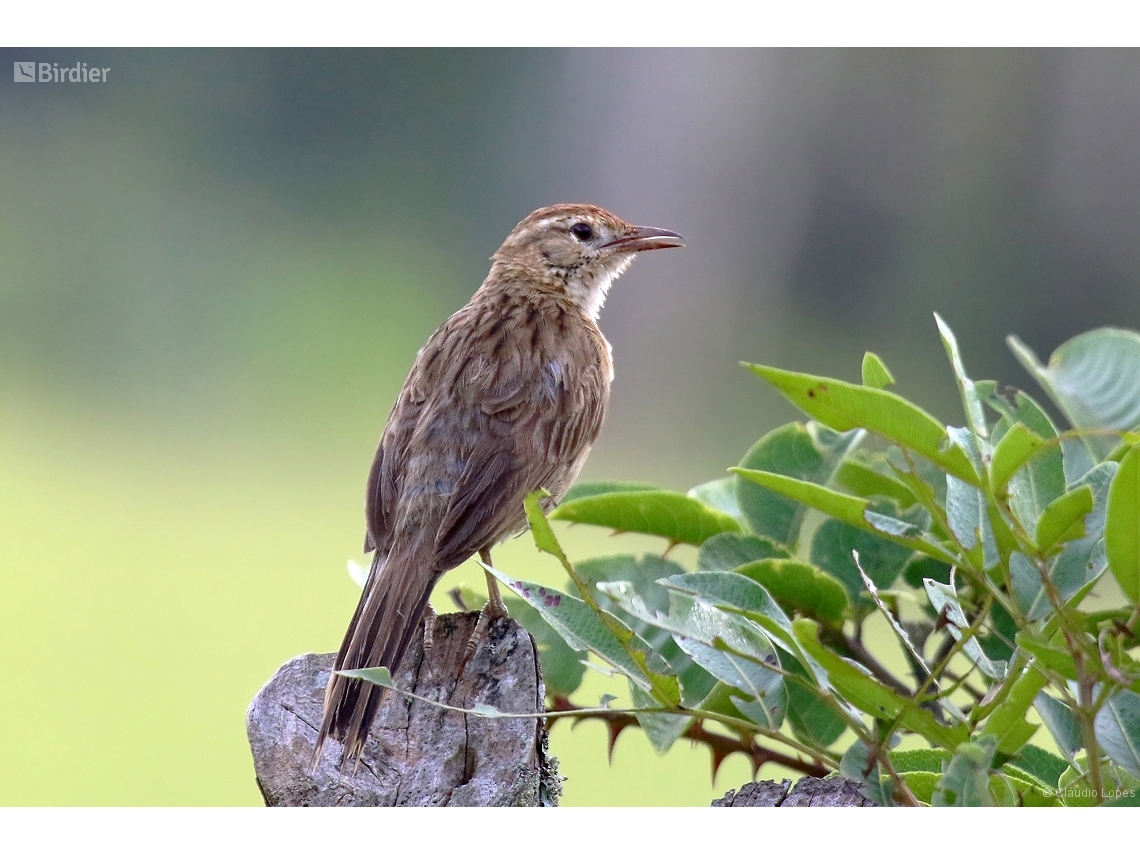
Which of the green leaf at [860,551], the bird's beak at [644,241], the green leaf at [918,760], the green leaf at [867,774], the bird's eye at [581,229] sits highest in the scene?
the bird's eye at [581,229]

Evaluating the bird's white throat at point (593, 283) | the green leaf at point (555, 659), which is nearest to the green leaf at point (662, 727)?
the green leaf at point (555, 659)

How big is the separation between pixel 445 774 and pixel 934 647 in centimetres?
97

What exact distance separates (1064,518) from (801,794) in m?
0.52

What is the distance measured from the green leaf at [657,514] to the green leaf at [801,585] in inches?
7.8

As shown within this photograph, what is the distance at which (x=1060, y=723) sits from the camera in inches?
62.7

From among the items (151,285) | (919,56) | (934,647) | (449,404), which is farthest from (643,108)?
(934,647)

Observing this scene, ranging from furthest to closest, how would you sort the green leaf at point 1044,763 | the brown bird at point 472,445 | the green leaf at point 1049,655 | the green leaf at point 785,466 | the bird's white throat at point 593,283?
the bird's white throat at point 593,283 → the brown bird at point 472,445 → the green leaf at point 785,466 → the green leaf at point 1044,763 → the green leaf at point 1049,655

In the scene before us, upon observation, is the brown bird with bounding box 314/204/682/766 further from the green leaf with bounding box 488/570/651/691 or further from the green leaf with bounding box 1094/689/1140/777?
the green leaf with bounding box 1094/689/1140/777

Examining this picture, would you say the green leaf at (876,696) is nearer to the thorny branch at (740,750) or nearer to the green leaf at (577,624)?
the green leaf at (577,624)

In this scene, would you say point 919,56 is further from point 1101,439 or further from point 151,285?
point 1101,439

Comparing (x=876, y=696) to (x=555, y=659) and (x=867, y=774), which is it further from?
(x=555, y=659)

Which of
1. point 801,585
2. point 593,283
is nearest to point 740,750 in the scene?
point 801,585

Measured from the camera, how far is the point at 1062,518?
1.38 m

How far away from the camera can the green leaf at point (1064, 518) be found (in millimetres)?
1359
